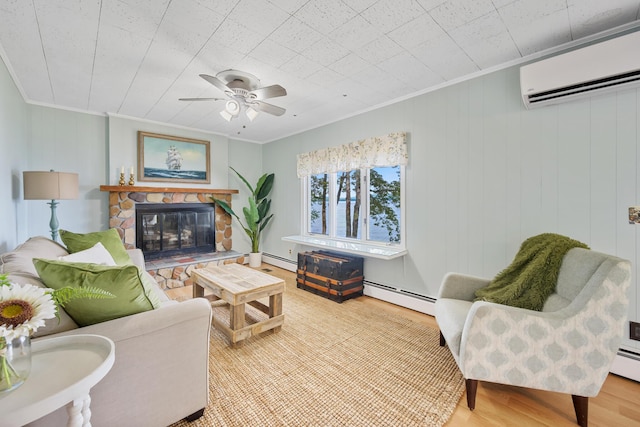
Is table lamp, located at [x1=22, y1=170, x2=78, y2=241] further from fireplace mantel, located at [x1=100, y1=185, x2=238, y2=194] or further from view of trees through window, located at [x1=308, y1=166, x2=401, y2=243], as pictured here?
view of trees through window, located at [x1=308, y1=166, x2=401, y2=243]

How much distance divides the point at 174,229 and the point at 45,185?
1.85m

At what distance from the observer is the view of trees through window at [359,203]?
336cm

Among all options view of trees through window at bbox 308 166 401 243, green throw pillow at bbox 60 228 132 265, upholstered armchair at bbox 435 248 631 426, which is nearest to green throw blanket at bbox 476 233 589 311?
upholstered armchair at bbox 435 248 631 426

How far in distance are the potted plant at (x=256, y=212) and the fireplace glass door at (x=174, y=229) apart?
400 millimetres

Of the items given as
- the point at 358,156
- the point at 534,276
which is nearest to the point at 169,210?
the point at 358,156

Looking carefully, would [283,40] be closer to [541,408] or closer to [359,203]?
[359,203]

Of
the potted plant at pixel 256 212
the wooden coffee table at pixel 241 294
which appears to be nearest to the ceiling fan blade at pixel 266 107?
the wooden coffee table at pixel 241 294

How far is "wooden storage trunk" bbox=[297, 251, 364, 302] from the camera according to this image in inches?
129

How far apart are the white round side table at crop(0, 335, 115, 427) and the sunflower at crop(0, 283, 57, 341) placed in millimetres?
170

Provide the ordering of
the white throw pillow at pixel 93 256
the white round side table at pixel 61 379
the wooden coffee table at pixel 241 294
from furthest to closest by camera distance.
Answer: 1. the wooden coffee table at pixel 241 294
2. the white throw pillow at pixel 93 256
3. the white round side table at pixel 61 379

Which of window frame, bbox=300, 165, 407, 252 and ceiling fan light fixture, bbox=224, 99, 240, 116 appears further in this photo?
window frame, bbox=300, 165, 407, 252

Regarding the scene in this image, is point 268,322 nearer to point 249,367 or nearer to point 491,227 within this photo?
point 249,367

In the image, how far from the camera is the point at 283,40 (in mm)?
2049

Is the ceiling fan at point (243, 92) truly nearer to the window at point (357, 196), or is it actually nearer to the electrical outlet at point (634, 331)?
the window at point (357, 196)
